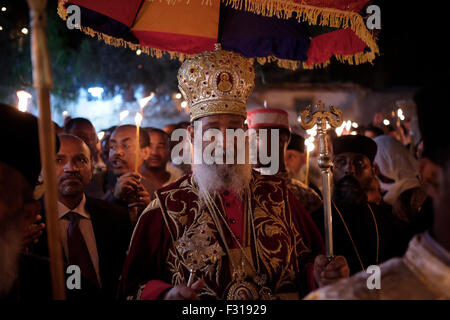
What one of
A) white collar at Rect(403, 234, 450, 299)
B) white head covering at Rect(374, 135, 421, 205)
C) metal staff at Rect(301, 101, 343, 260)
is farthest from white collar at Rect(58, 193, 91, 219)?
white head covering at Rect(374, 135, 421, 205)

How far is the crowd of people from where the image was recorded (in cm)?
217

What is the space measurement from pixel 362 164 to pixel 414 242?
301 cm

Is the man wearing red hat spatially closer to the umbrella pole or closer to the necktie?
the necktie

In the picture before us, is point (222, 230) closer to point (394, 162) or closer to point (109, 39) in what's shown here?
point (109, 39)

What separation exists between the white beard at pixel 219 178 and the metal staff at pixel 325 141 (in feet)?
2.57

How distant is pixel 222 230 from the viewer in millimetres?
3764

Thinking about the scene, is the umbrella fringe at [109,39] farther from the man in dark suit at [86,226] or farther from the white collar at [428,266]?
the white collar at [428,266]

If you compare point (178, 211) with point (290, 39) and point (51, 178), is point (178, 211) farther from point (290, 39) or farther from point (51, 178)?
point (290, 39)

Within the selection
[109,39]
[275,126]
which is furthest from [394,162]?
[109,39]

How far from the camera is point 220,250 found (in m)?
3.63

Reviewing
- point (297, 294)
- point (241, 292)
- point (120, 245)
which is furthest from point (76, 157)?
point (297, 294)

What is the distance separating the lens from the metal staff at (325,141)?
3.43 metres

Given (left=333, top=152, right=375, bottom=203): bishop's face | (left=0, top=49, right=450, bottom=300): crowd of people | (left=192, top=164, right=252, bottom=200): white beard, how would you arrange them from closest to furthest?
(left=0, top=49, right=450, bottom=300): crowd of people < (left=192, top=164, right=252, bottom=200): white beard < (left=333, top=152, right=375, bottom=203): bishop's face

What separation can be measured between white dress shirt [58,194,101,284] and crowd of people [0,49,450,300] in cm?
1
